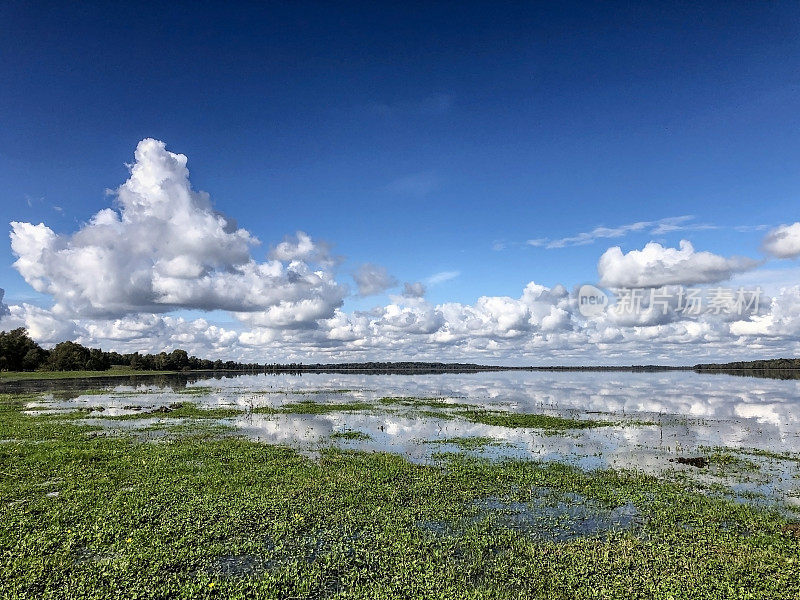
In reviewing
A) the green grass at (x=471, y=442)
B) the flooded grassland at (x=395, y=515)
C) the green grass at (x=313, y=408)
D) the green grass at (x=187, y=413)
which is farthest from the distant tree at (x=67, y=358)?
the green grass at (x=471, y=442)

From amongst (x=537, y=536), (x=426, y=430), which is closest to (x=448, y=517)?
(x=537, y=536)

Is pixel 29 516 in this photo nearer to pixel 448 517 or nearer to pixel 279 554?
pixel 279 554

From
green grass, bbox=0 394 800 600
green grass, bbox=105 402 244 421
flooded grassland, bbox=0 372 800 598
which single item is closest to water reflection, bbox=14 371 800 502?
flooded grassland, bbox=0 372 800 598

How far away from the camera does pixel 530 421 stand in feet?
140

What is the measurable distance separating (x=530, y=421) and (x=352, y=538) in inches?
1235

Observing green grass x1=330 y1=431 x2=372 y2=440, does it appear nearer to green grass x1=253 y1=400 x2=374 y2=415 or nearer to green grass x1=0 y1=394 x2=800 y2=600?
green grass x1=0 y1=394 x2=800 y2=600

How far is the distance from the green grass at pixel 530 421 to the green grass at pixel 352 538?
1670 cm

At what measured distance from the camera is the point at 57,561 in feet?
43.0

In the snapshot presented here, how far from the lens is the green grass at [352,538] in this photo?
12.0 meters

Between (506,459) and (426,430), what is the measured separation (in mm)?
12159

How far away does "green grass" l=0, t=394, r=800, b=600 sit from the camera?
39.4 feet

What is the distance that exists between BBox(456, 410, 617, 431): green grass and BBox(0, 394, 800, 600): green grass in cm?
1670

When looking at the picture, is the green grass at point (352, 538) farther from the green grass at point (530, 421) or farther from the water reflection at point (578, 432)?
the green grass at point (530, 421)

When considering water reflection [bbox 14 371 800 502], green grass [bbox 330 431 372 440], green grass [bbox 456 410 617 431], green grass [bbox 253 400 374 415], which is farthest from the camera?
green grass [bbox 253 400 374 415]
